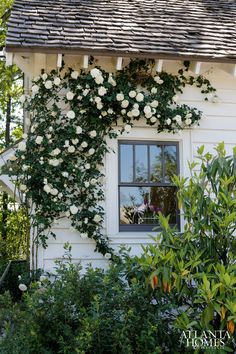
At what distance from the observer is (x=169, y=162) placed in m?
6.32

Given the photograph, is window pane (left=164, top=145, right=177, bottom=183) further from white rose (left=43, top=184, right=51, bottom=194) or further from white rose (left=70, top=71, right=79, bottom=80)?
white rose (left=43, top=184, right=51, bottom=194)

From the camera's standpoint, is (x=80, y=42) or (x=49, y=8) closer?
(x=80, y=42)

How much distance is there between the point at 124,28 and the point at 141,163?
83.0 inches

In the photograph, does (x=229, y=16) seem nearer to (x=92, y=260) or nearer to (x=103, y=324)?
(x=92, y=260)

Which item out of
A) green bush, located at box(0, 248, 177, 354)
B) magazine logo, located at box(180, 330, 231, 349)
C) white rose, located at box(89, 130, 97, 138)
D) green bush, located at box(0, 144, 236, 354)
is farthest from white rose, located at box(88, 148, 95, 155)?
magazine logo, located at box(180, 330, 231, 349)

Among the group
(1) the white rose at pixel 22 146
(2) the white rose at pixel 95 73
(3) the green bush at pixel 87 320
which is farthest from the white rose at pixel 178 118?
(3) the green bush at pixel 87 320

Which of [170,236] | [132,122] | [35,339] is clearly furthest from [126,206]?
[35,339]

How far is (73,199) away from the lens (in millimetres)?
5750

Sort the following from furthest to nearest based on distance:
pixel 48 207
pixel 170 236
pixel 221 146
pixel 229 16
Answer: pixel 229 16, pixel 48 207, pixel 221 146, pixel 170 236

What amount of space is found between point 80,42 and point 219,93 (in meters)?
2.35

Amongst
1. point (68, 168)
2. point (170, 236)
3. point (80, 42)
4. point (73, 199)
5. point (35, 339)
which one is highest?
point (80, 42)

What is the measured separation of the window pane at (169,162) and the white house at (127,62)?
0.02m

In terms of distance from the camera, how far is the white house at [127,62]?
18.6 ft

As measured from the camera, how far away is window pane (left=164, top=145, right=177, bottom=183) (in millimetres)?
6281
